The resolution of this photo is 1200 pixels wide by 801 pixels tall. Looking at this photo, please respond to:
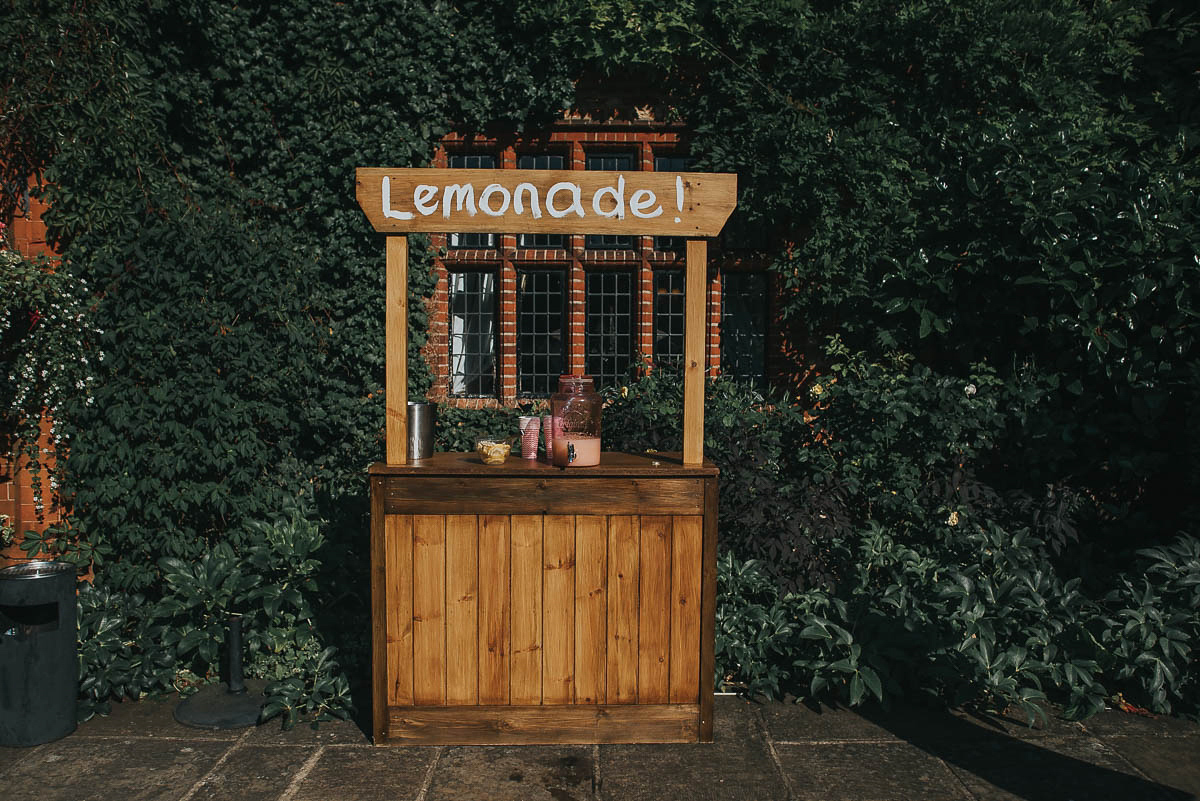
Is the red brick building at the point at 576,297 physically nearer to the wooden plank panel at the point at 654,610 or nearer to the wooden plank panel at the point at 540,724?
the wooden plank panel at the point at 654,610

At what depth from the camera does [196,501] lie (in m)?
5.54

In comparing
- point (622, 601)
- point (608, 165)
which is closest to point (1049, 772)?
point (622, 601)

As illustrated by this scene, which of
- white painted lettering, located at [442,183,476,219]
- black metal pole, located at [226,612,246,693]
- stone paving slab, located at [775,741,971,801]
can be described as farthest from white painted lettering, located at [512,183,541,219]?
stone paving slab, located at [775,741,971,801]

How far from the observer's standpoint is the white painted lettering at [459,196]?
4289 mm

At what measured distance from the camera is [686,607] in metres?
4.43

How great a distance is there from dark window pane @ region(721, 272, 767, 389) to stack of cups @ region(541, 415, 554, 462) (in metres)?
3.46

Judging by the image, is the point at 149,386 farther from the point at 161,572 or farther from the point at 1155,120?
the point at 1155,120

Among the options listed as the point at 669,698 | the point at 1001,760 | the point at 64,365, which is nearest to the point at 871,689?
the point at 1001,760

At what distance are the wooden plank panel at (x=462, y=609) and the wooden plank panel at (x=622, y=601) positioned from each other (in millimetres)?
658

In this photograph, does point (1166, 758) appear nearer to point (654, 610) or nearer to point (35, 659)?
point (654, 610)

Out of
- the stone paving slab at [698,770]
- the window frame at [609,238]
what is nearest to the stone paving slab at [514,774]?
the stone paving slab at [698,770]

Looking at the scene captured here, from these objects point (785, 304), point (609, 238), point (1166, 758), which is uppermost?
point (609, 238)

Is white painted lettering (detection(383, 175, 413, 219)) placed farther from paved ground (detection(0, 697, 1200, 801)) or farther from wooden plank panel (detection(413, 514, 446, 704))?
paved ground (detection(0, 697, 1200, 801))

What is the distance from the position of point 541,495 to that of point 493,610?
2.02 feet
